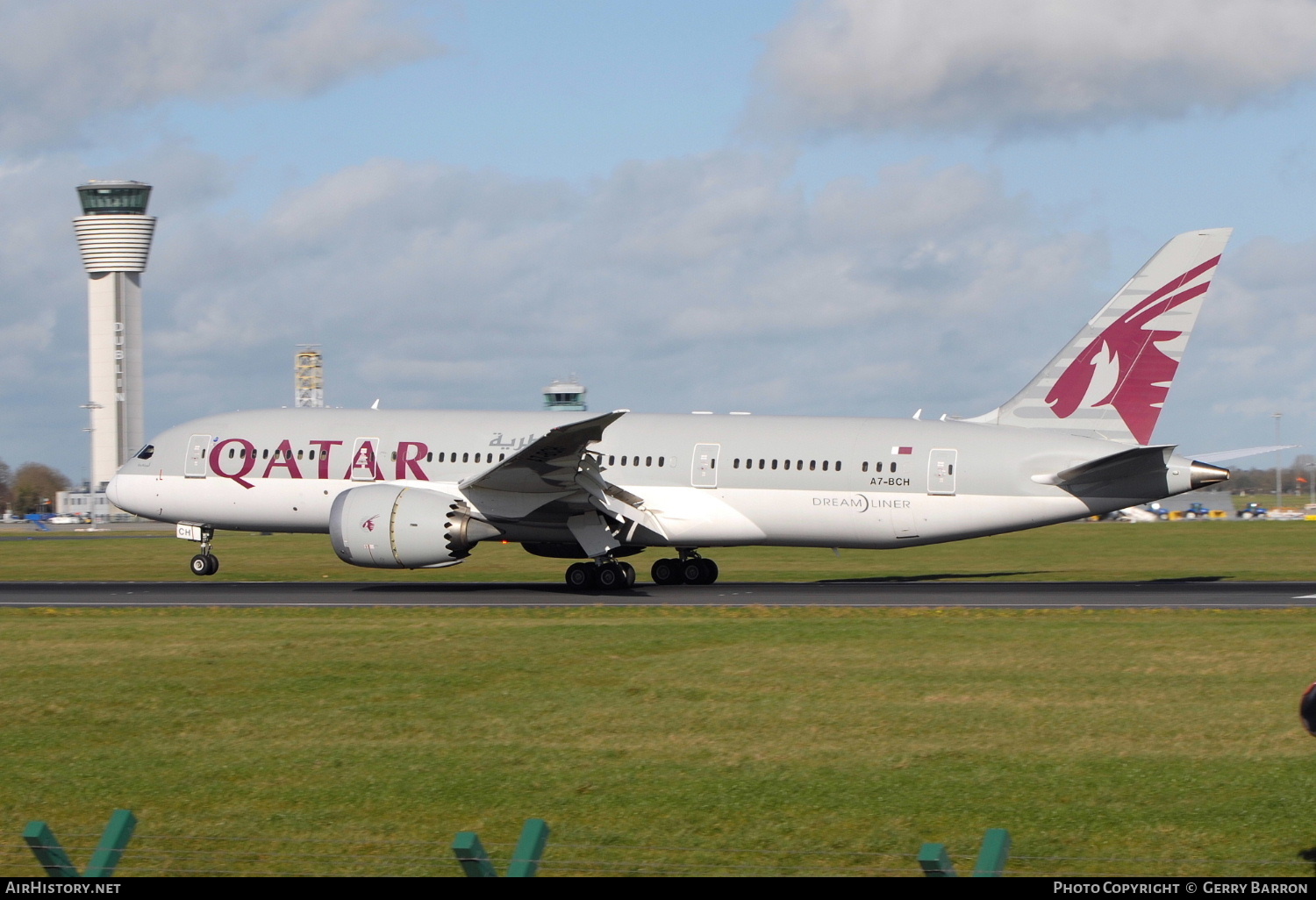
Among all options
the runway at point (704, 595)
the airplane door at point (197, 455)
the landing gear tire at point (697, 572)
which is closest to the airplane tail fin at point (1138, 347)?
the runway at point (704, 595)

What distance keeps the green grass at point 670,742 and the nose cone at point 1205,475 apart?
335 inches

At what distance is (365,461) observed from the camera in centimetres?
3534

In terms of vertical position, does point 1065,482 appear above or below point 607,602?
above

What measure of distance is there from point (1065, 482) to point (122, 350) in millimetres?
119845

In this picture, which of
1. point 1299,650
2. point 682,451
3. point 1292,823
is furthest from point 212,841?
point 682,451

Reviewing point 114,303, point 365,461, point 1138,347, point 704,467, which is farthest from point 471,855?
point 114,303

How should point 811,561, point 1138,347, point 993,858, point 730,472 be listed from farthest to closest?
point 811,561 < point 730,472 < point 1138,347 < point 993,858

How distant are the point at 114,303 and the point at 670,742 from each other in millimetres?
133213

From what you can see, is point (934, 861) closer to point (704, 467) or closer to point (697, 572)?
point (704, 467)

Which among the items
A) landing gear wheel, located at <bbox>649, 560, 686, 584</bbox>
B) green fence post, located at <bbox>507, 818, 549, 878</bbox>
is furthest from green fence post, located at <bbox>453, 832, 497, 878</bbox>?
landing gear wheel, located at <bbox>649, 560, 686, 584</bbox>

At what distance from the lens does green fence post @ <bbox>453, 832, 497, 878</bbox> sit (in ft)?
20.6

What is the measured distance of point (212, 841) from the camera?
10.9m

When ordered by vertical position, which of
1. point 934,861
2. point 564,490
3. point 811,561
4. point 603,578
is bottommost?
point 934,861

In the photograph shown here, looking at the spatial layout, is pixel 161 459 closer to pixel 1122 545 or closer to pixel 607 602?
pixel 607 602
